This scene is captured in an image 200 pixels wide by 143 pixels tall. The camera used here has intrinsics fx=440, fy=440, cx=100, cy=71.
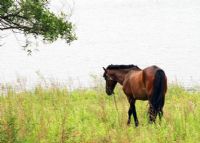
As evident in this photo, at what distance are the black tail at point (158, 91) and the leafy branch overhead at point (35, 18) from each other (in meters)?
→ 5.14

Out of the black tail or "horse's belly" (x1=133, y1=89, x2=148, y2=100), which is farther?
"horse's belly" (x1=133, y1=89, x2=148, y2=100)

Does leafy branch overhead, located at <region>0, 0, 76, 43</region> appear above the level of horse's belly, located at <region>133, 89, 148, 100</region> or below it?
above

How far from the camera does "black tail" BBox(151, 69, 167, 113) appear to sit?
40.1 ft

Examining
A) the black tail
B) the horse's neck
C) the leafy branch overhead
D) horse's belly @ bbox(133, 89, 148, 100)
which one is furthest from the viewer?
the leafy branch overhead

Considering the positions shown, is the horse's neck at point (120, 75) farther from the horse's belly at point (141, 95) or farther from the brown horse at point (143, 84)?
the horse's belly at point (141, 95)

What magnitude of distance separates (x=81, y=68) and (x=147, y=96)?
26651 mm

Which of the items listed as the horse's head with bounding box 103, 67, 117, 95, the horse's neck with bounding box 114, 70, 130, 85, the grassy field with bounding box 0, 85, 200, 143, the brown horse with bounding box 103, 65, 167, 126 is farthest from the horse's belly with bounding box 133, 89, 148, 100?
the horse's head with bounding box 103, 67, 117, 95

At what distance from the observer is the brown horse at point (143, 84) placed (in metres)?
12.3

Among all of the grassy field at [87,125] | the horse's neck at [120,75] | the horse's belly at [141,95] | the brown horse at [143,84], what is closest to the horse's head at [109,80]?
the brown horse at [143,84]

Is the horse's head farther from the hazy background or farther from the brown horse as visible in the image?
the hazy background

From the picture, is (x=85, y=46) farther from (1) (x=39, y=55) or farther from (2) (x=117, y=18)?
(2) (x=117, y=18)

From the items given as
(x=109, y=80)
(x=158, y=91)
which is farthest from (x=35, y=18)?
(x=158, y=91)

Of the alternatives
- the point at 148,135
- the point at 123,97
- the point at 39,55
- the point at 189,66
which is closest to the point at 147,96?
the point at 148,135

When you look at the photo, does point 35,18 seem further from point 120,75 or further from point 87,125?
point 87,125
